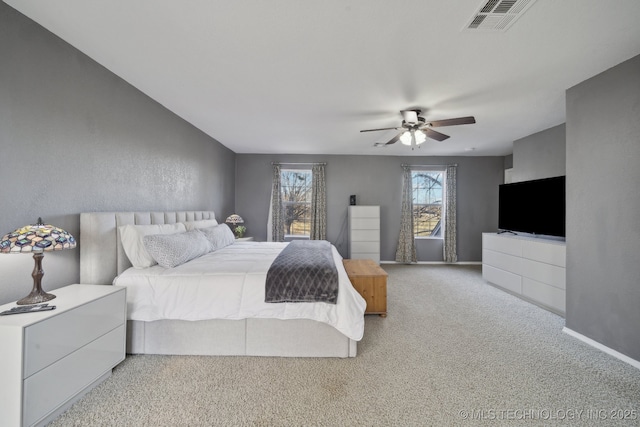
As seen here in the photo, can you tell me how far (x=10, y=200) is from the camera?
5.22ft

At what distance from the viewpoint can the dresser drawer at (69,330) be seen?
1307 millimetres

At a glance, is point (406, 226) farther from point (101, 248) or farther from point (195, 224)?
point (101, 248)

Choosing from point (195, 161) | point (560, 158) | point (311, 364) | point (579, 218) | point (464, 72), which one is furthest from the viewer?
point (195, 161)

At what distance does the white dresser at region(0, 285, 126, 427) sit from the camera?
1259 mm

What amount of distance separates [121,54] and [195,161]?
187cm

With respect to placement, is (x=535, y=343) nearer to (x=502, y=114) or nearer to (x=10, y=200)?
(x=502, y=114)

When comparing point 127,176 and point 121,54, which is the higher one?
point 121,54

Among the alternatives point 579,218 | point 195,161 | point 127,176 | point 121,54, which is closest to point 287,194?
point 195,161

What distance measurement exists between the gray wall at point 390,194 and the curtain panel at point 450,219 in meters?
0.16

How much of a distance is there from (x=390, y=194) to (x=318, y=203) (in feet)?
5.54

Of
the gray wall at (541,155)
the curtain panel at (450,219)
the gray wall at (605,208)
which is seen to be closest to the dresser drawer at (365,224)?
the curtain panel at (450,219)

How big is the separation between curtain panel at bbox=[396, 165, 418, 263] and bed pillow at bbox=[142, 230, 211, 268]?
4.39m

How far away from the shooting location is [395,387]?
1.76m

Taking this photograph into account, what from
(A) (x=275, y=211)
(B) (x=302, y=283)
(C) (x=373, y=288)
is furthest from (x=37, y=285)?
(A) (x=275, y=211)
